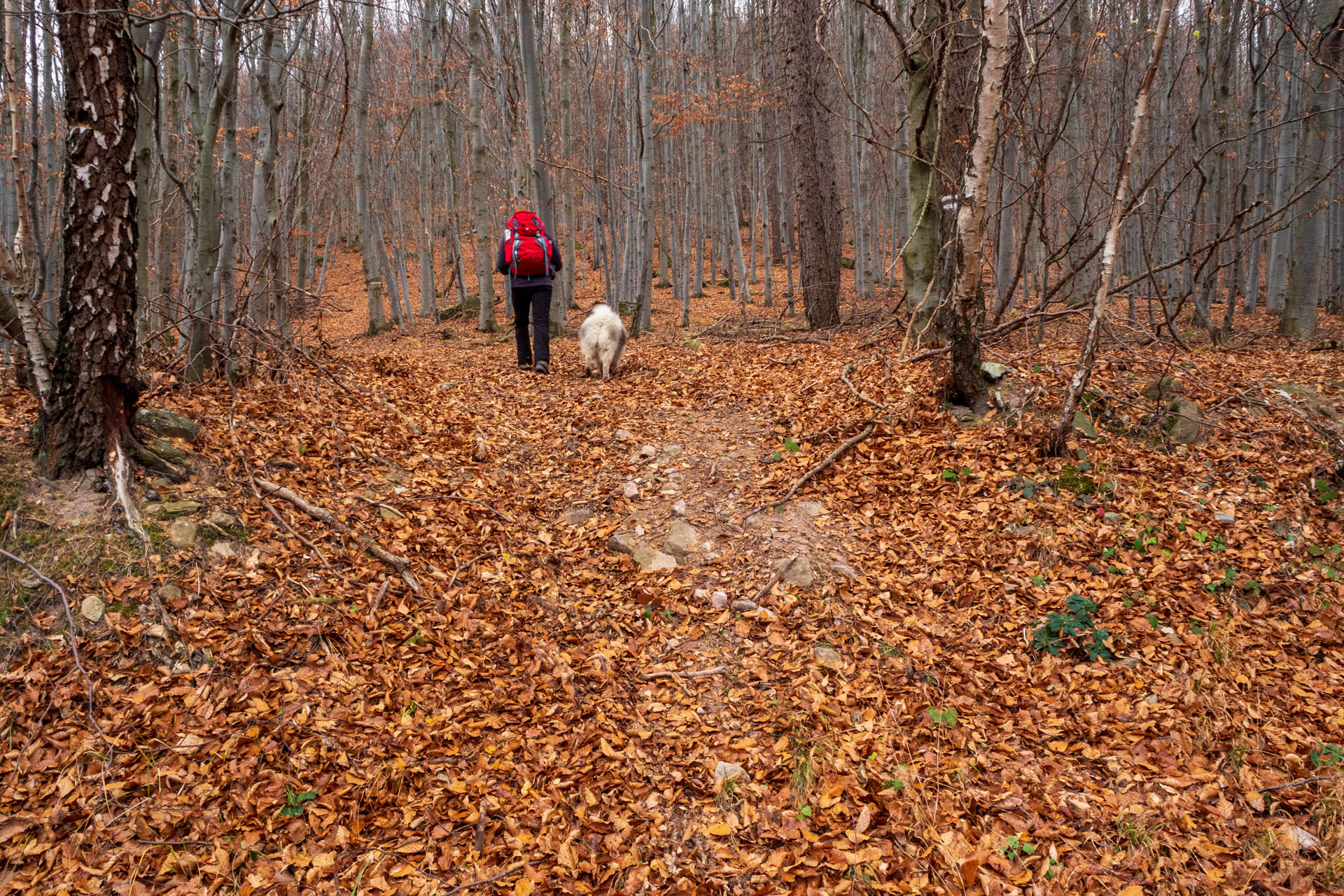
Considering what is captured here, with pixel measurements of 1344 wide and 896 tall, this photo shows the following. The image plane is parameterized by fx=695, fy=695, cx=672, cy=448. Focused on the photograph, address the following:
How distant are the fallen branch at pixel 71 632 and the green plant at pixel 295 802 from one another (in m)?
0.68

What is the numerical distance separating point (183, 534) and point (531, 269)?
214 inches

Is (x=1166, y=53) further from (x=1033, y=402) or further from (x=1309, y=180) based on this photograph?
(x=1033, y=402)

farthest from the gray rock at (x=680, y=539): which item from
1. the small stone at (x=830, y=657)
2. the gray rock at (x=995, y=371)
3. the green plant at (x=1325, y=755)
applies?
the green plant at (x=1325, y=755)

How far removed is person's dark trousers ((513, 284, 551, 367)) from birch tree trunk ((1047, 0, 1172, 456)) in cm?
574

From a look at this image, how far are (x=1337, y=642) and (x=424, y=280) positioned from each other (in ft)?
61.2

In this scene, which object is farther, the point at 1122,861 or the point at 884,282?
the point at 884,282

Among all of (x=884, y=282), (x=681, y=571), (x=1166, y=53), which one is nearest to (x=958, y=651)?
(x=681, y=571)

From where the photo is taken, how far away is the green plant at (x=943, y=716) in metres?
3.32

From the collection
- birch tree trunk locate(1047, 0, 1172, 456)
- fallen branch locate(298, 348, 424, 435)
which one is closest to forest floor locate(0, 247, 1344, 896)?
fallen branch locate(298, 348, 424, 435)

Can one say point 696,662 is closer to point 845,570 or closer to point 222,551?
point 845,570

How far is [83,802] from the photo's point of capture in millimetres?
2518

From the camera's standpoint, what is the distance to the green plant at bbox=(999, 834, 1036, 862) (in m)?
2.71

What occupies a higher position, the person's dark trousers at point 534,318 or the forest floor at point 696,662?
the person's dark trousers at point 534,318

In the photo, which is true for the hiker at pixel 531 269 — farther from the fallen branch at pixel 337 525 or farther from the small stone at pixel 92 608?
the small stone at pixel 92 608
